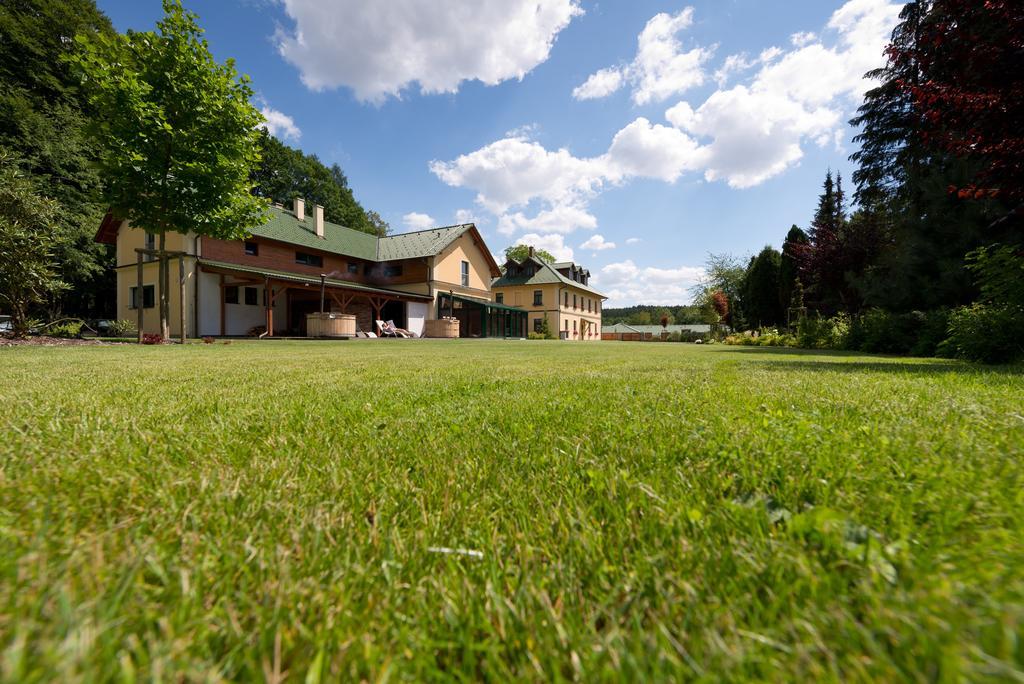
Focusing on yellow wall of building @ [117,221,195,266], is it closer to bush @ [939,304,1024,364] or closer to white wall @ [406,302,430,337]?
white wall @ [406,302,430,337]

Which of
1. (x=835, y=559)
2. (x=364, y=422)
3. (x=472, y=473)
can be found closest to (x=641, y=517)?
(x=835, y=559)

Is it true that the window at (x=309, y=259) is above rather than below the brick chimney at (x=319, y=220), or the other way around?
below

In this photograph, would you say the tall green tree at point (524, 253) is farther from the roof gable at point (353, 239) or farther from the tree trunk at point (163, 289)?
the tree trunk at point (163, 289)

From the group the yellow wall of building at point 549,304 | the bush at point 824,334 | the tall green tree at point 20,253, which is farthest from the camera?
the yellow wall of building at point 549,304

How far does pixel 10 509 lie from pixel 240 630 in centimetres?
87

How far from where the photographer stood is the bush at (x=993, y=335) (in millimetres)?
5664

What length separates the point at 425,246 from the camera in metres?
26.3

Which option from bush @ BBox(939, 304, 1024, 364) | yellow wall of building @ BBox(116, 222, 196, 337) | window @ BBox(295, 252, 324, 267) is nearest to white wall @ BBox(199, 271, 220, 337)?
yellow wall of building @ BBox(116, 222, 196, 337)

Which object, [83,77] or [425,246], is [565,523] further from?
[425,246]

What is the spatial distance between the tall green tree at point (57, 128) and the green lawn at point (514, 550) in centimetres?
2786

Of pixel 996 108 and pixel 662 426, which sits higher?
pixel 996 108

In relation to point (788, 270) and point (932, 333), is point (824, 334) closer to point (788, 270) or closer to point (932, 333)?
point (932, 333)

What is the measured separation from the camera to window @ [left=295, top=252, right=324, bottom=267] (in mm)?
21669

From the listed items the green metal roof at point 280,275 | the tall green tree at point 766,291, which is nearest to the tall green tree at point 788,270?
the tall green tree at point 766,291
